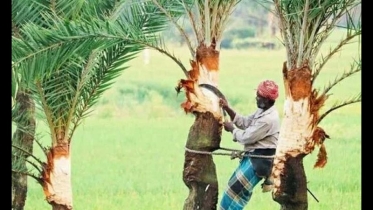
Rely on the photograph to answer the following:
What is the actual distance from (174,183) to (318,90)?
5.76ft

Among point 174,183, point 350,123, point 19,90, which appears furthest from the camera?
point 350,123

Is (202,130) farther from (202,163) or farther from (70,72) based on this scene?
(70,72)

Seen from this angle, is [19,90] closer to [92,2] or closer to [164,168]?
[92,2]

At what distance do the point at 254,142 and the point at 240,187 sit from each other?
0.22m

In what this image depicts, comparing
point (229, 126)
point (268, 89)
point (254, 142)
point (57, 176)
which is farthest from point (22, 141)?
point (268, 89)

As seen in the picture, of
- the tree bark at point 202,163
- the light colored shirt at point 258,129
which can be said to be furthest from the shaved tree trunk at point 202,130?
the light colored shirt at point 258,129

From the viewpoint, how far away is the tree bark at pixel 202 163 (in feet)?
12.9

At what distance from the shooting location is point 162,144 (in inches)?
227

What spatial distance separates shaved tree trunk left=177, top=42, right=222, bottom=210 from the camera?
→ 3902 mm

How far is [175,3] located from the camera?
4.08m

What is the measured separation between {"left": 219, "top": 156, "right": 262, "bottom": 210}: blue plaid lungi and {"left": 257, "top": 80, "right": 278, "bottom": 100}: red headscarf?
305mm

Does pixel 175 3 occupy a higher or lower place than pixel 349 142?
higher
